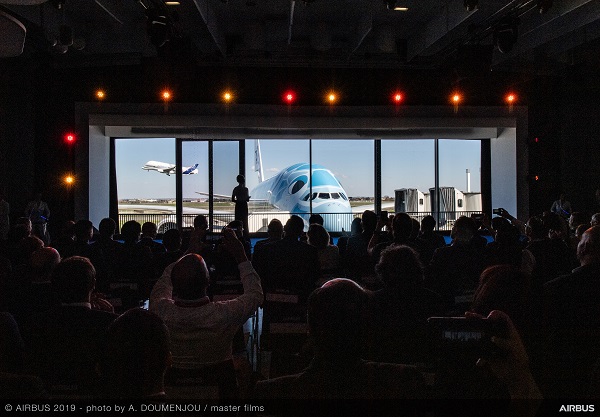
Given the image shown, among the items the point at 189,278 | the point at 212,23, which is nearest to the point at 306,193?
the point at 212,23

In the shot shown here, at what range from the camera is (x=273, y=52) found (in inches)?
439

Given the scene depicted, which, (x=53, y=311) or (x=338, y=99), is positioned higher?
(x=338, y=99)

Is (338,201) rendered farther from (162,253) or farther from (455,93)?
(162,253)

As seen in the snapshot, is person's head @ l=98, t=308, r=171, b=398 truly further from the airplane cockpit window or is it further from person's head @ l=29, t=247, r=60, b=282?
the airplane cockpit window

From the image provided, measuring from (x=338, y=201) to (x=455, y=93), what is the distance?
16.5 feet

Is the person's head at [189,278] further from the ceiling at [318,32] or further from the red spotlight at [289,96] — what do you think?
the red spotlight at [289,96]

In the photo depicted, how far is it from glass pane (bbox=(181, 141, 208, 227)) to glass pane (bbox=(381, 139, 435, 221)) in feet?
15.6

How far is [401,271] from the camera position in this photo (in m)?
2.58

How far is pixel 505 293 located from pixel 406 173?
496 inches

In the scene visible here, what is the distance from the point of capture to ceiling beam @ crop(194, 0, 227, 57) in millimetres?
8211

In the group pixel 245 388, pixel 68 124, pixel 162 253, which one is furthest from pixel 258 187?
pixel 245 388

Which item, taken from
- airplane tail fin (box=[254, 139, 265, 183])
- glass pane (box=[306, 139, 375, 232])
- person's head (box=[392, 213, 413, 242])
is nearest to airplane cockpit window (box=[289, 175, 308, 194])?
glass pane (box=[306, 139, 375, 232])

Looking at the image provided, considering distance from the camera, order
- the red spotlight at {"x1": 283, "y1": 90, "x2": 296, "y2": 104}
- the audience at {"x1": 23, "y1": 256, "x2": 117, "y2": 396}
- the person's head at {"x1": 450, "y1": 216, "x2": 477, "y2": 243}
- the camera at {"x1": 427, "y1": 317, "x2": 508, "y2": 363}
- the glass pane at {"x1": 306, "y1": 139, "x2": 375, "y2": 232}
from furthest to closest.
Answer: the glass pane at {"x1": 306, "y1": 139, "x2": 375, "y2": 232}, the red spotlight at {"x1": 283, "y1": 90, "x2": 296, "y2": 104}, the person's head at {"x1": 450, "y1": 216, "x2": 477, "y2": 243}, the audience at {"x1": 23, "y1": 256, "x2": 117, "y2": 396}, the camera at {"x1": 427, "y1": 317, "x2": 508, "y2": 363}

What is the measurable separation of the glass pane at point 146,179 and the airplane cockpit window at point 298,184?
310 cm
